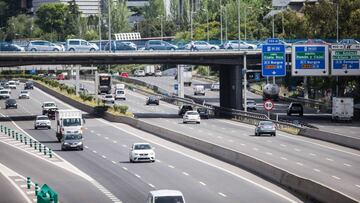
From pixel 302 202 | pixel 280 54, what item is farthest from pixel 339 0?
pixel 302 202

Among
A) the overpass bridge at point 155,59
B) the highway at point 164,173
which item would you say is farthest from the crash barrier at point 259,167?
the overpass bridge at point 155,59

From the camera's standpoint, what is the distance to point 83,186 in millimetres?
50500

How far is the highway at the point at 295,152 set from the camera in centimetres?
5184

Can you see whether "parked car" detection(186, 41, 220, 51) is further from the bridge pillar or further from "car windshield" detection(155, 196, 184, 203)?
"car windshield" detection(155, 196, 184, 203)

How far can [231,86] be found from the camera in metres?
109

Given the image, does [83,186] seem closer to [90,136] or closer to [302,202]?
[302,202]

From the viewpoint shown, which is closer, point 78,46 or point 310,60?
point 310,60

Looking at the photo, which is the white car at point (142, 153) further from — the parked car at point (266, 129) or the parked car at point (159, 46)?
the parked car at point (159, 46)

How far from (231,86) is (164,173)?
178 feet

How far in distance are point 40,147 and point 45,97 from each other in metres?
78.1

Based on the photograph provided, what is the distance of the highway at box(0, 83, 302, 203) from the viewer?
46094mm

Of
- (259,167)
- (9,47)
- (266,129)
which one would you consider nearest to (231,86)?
(9,47)

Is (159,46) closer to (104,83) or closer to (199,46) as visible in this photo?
(199,46)

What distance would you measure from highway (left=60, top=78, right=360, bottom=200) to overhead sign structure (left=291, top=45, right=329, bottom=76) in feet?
22.1
